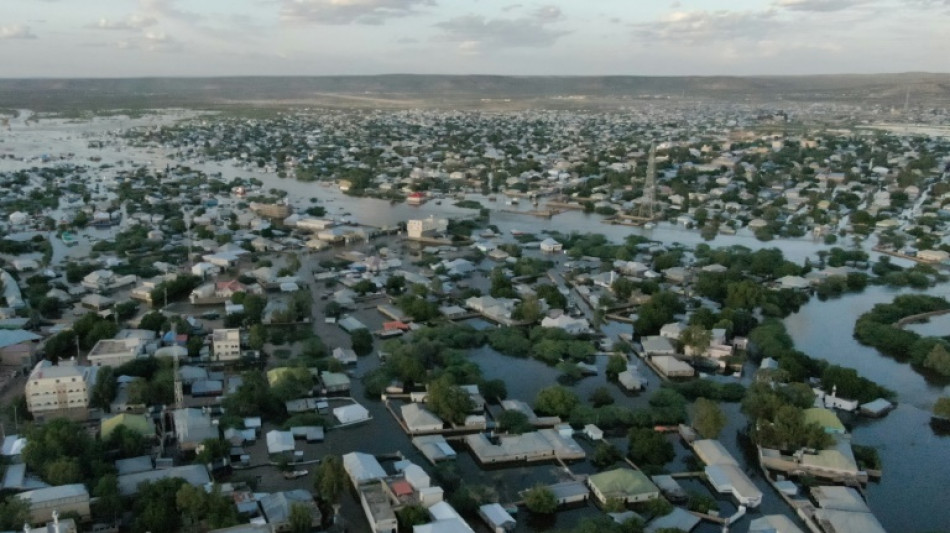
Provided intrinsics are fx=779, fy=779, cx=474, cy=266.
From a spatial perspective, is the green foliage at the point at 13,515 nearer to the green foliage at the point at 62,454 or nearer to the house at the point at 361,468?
the green foliage at the point at 62,454

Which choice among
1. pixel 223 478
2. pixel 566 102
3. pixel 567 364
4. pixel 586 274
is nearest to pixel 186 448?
pixel 223 478

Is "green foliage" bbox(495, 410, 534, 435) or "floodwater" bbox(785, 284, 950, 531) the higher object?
"green foliage" bbox(495, 410, 534, 435)

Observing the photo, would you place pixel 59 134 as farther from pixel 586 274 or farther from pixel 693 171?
pixel 586 274

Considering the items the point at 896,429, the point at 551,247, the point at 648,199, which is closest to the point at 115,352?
the point at 551,247

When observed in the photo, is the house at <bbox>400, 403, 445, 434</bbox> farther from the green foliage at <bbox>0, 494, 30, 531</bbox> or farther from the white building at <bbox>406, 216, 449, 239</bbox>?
the white building at <bbox>406, 216, 449, 239</bbox>

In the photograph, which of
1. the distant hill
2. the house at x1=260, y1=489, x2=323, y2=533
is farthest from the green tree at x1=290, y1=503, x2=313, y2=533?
the distant hill

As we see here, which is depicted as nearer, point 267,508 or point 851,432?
point 267,508

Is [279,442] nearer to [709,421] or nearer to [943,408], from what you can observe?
[709,421]

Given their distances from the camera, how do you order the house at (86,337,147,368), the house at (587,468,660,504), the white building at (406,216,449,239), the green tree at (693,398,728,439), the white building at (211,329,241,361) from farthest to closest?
the white building at (406,216,449,239)
the white building at (211,329,241,361)
the house at (86,337,147,368)
the green tree at (693,398,728,439)
the house at (587,468,660,504)

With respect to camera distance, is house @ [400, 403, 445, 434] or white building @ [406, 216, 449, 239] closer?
house @ [400, 403, 445, 434]
